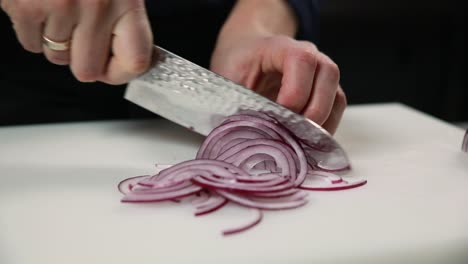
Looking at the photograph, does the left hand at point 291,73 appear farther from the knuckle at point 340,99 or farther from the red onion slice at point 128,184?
the red onion slice at point 128,184

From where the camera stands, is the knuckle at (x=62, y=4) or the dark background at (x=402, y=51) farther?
the dark background at (x=402, y=51)

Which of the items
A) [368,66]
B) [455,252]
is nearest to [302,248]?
[455,252]

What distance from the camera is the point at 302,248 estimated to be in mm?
703

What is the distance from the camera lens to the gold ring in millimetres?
875

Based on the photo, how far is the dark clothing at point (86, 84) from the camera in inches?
49.2

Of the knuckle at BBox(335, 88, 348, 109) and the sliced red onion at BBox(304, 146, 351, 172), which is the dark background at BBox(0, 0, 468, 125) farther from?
the sliced red onion at BBox(304, 146, 351, 172)

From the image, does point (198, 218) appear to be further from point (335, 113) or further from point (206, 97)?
point (335, 113)

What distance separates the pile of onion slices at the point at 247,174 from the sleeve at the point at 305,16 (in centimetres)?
38

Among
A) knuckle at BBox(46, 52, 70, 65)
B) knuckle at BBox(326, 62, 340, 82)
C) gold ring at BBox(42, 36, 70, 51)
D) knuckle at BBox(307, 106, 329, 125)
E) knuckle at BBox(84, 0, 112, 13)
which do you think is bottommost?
knuckle at BBox(46, 52, 70, 65)

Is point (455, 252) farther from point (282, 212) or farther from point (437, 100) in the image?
point (437, 100)

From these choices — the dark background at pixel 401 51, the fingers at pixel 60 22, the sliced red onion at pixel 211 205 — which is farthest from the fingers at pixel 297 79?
the dark background at pixel 401 51

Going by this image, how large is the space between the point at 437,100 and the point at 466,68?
0.52 feet

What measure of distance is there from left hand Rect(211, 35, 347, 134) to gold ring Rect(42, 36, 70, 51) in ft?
1.07

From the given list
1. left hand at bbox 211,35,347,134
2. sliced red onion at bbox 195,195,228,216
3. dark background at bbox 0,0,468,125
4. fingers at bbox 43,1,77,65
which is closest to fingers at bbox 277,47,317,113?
left hand at bbox 211,35,347,134
